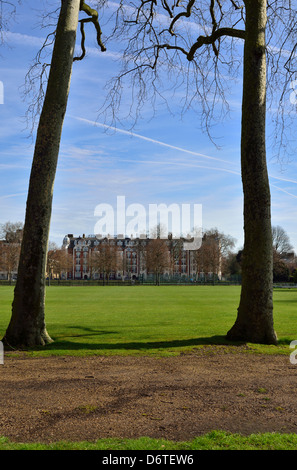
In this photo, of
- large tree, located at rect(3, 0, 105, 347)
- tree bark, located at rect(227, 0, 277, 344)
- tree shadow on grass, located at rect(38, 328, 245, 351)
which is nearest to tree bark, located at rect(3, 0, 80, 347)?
large tree, located at rect(3, 0, 105, 347)

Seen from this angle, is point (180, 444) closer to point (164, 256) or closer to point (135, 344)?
point (135, 344)

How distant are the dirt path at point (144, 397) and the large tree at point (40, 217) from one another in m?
1.50

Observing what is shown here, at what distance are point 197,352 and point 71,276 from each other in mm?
137097

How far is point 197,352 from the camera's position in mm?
9594

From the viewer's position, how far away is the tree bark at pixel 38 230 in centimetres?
1020

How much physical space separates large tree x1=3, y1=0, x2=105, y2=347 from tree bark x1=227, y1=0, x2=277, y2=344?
15.4 feet

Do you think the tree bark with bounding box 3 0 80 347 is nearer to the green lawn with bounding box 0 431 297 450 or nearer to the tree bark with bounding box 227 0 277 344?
the tree bark with bounding box 227 0 277 344

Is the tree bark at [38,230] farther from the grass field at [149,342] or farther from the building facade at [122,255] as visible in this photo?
the building facade at [122,255]

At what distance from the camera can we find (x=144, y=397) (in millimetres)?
6102

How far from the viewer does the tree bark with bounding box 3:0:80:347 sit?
10203 mm

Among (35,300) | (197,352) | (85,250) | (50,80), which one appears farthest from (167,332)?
(85,250)

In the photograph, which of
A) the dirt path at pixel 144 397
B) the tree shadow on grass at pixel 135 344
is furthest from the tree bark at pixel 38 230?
the dirt path at pixel 144 397

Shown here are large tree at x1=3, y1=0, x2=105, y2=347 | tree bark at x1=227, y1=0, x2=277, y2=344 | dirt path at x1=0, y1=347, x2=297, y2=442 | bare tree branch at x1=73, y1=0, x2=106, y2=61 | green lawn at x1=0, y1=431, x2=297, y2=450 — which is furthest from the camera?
bare tree branch at x1=73, y1=0, x2=106, y2=61

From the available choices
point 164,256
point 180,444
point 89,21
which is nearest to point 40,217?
point 180,444
